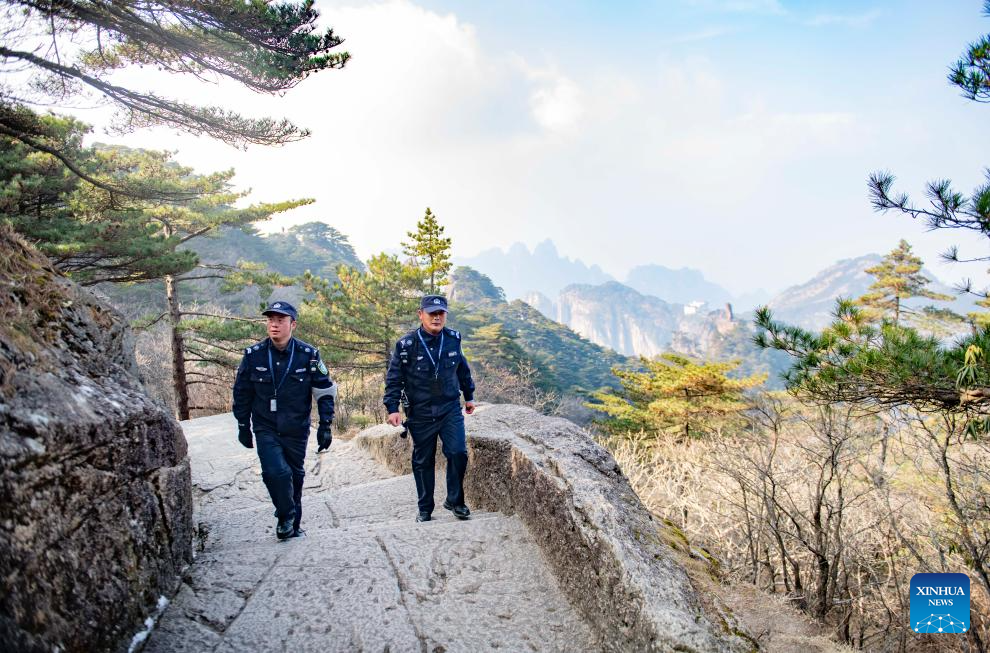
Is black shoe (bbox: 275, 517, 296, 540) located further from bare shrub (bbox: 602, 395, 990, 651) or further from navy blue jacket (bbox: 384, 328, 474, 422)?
bare shrub (bbox: 602, 395, 990, 651)

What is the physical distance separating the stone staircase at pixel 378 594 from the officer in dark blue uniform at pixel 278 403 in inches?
15.0

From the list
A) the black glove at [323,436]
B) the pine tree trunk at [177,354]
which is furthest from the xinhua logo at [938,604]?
the pine tree trunk at [177,354]

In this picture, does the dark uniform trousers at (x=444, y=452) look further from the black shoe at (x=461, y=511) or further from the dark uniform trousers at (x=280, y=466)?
the dark uniform trousers at (x=280, y=466)

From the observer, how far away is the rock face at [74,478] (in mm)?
1562

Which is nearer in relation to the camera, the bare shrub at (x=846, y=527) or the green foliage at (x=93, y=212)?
the bare shrub at (x=846, y=527)

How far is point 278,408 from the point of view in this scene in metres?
3.87

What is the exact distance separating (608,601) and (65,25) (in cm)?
909

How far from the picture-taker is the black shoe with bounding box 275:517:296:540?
3678mm

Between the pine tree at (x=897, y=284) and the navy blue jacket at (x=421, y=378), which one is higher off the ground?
the pine tree at (x=897, y=284)

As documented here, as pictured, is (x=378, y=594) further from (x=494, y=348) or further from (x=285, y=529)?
(x=494, y=348)

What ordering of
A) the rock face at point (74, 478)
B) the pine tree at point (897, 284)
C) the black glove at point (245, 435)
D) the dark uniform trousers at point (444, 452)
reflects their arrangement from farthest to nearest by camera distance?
1. the pine tree at point (897, 284)
2. the dark uniform trousers at point (444, 452)
3. the black glove at point (245, 435)
4. the rock face at point (74, 478)

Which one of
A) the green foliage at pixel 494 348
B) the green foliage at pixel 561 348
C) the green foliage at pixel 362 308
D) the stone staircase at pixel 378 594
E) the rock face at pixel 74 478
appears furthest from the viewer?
the green foliage at pixel 561 348

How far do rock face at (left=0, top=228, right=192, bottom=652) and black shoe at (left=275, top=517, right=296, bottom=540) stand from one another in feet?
2.70

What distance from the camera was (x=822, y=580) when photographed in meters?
4.66
